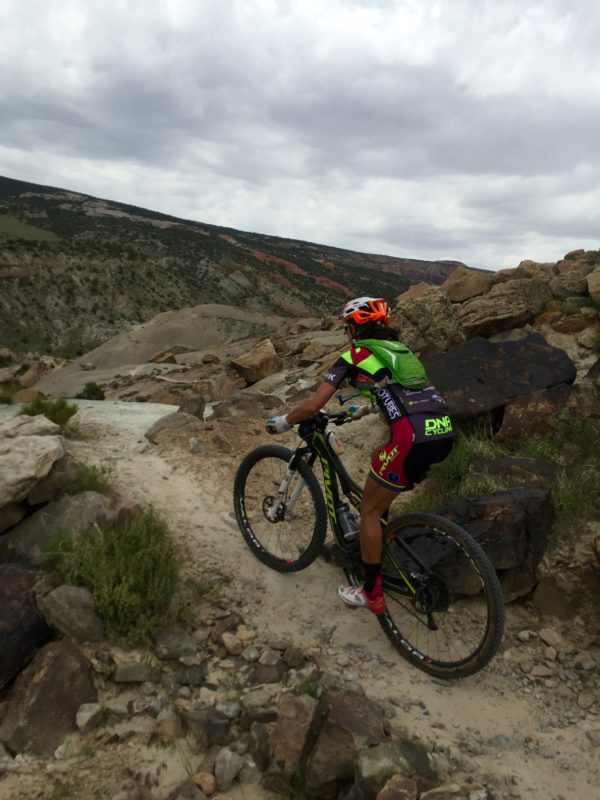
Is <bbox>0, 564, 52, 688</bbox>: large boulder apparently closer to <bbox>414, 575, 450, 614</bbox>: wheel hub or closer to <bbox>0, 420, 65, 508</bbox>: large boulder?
<bbox>0, 420, 65, 508</bbox>: large boulder

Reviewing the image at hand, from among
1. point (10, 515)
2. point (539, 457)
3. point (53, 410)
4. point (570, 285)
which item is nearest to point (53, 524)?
point (10, 515)

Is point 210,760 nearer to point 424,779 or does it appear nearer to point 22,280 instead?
point 424,779

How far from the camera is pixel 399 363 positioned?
3992 millimetres

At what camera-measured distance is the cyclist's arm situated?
4.17 meters

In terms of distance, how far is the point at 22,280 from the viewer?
2447 inches

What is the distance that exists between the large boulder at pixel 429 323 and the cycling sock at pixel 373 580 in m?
6.49

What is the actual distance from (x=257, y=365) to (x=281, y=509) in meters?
10.0

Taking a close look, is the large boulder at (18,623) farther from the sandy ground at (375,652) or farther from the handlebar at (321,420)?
the handlebar at (321,420)

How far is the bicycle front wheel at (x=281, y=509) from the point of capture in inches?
192

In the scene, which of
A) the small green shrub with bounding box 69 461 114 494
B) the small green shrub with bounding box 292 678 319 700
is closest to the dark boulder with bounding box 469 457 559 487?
the small green shrub with bounding box 292 678 319 700

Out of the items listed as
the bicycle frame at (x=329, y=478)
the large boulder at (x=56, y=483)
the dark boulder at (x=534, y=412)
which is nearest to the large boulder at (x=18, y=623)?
the large boulder at (x=56, y=483)

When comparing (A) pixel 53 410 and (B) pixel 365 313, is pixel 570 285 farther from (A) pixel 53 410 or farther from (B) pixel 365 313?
(A) pixel 53 410

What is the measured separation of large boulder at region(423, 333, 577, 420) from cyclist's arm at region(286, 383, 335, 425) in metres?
2.95

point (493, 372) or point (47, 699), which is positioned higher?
point (493, 372)
